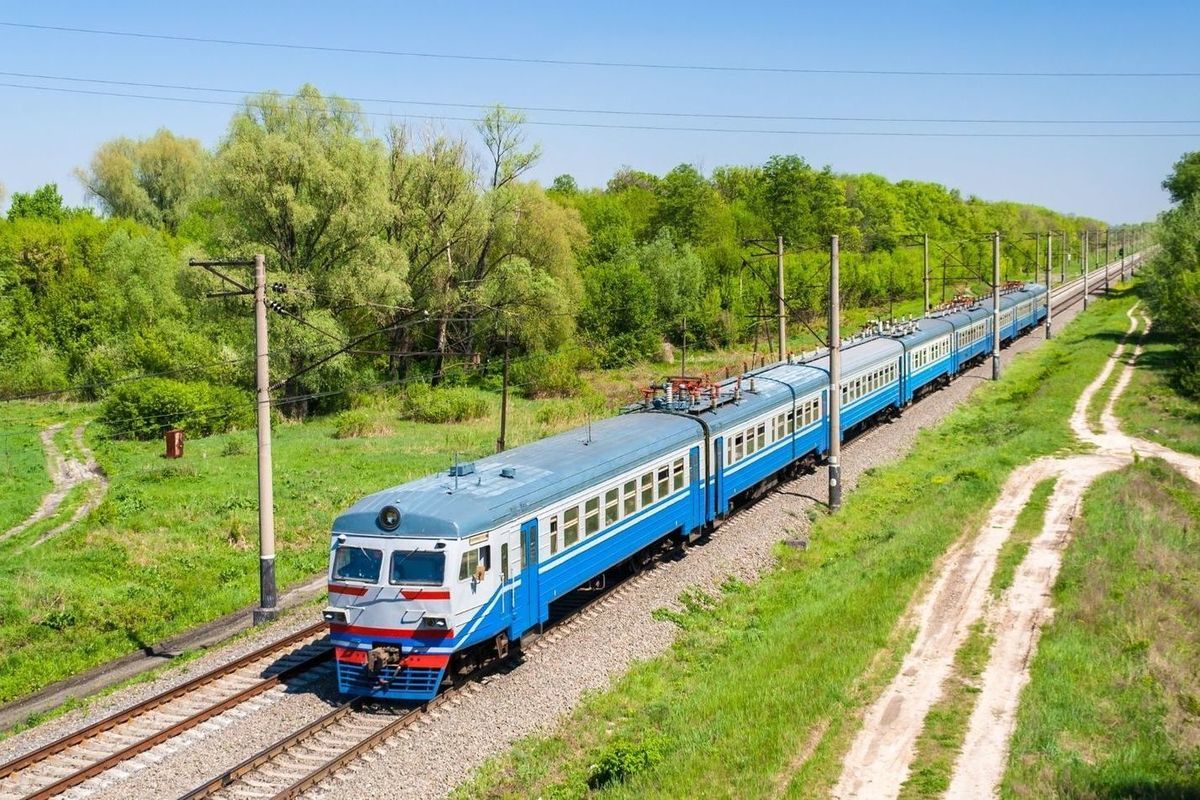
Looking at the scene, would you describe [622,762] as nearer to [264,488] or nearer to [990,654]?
[990,654]

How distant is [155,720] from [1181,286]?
1992 inches

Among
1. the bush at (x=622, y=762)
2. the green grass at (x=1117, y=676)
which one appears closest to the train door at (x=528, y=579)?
the bush at (x=622, y=762)

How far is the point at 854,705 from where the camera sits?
14.9 meters

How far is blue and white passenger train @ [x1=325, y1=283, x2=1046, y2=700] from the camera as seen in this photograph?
15.6 m

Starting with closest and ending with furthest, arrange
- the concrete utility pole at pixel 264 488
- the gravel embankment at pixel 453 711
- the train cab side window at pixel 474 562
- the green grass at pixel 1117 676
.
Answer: the green grass at pixel 1117 676
the gravel embankment at pixel 453 711
the train cab side window at pixel 474 562
the concrete utility pole at pixel 264 488

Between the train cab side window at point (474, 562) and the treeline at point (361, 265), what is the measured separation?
1336 cm

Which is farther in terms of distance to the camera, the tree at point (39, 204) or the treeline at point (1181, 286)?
the tree at point (39, 204)

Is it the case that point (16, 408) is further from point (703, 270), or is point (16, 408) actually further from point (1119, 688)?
point (1119, 688)

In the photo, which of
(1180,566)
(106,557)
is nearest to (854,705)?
(1180,566)

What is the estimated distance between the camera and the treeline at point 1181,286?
47875 millimetres

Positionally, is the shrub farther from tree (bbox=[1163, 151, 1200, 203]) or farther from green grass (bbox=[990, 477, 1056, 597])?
tree (bbox=[1163, 151, 1200, 203])

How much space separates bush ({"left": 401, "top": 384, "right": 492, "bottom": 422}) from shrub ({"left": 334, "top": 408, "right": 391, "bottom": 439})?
3623 mm

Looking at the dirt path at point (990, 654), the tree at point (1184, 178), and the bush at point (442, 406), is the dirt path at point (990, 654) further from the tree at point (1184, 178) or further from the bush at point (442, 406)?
the tree at point (1184, 178)

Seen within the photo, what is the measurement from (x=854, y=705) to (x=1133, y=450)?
2401 centimetres
